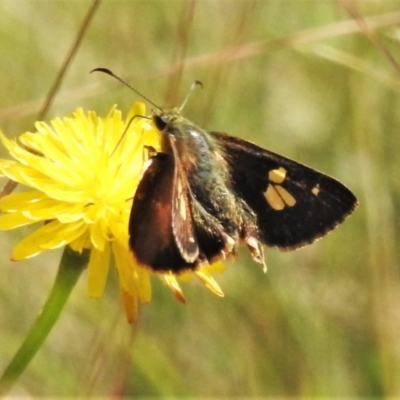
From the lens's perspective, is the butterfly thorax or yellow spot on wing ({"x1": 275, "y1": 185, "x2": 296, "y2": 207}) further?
yellow spot on wing ({"x1": 275, "y1": 185, "x2": 296, "y2": 207})

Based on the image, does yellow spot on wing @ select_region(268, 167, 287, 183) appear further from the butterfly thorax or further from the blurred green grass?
the blurred green grass

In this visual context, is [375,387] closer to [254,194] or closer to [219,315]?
[219,315]

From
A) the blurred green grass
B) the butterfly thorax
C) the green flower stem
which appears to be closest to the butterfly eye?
the butterfly thorax

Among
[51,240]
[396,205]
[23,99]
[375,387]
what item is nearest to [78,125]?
[51,240]

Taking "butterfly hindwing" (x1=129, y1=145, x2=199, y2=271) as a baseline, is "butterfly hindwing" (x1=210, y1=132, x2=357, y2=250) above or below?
above

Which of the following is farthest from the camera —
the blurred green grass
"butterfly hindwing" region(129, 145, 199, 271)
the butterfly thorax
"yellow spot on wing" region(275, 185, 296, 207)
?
the blurred green grass

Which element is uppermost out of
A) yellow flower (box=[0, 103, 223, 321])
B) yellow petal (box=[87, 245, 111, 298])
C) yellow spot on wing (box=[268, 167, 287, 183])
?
yellow spot on wing (box=[268, 167, 287, 183])
